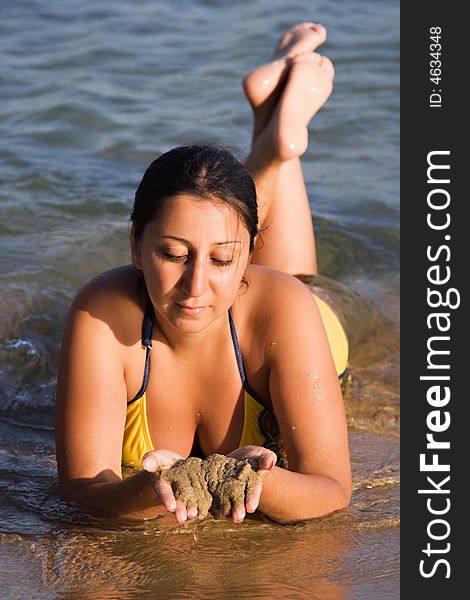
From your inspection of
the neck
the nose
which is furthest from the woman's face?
the neck

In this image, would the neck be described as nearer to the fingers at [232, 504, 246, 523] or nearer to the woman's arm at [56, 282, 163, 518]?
the woman's arm at [56, 282, 163, 518]

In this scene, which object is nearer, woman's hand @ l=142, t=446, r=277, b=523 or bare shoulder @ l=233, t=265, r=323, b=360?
woman's hand @ l=142, t=446, r=277, b=523

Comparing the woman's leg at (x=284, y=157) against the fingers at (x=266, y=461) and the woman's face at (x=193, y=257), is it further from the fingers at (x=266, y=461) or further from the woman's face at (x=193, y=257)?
the fingers at (x=266, y=461)

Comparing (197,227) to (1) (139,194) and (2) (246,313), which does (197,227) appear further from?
(2) (246,313)

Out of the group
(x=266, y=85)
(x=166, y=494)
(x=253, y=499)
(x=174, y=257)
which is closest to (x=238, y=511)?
(x=253, y=499)

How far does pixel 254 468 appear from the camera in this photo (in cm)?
296

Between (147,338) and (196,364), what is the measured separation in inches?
7.4

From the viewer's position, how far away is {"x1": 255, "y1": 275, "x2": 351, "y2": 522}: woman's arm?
341cm

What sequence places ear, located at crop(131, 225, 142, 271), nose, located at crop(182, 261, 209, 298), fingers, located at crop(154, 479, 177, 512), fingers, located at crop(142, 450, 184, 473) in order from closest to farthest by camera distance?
fingers, located at crop(154, 479, 177, 512)
fingers, located at crop(142, 450, 184, 473)
nose, located at crop(182, 261, 209, 298)
ear, located at crop(131, 225, 142, 271)

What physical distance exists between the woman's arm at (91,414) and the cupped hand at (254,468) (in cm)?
45

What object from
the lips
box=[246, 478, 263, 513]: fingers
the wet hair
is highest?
the wet hair

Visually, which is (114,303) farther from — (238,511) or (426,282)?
(426,282)

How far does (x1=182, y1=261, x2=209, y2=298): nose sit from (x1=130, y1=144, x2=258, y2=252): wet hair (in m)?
0.20

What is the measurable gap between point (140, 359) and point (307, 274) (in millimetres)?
1641
